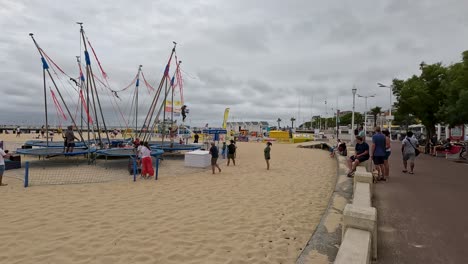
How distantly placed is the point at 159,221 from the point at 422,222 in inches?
209

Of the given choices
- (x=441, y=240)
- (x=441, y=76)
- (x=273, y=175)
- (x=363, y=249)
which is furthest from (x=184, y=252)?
(x=441, y=76)

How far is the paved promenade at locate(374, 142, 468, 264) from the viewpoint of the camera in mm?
3963

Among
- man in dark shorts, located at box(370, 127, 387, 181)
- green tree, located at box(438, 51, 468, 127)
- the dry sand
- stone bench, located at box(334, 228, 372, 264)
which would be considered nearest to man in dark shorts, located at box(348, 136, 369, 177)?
man in dark shorts, located at box(370, 127, 387, 181)

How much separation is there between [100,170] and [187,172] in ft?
14.2

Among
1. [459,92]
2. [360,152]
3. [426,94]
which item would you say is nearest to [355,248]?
[360,152]

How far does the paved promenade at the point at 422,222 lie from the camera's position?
3.96 meters

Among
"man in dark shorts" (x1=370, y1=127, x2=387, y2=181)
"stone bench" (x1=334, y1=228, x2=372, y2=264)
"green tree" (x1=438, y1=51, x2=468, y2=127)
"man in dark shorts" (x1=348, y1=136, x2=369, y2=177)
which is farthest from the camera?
"green tree" (x1=438, y1=51, x2=468, y2=127)

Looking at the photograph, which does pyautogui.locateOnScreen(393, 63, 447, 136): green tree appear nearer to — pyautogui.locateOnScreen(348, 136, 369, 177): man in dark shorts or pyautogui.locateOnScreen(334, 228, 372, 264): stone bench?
pyautogui.locateOnScreen(348, 136, 369, 177): man in dark shorts

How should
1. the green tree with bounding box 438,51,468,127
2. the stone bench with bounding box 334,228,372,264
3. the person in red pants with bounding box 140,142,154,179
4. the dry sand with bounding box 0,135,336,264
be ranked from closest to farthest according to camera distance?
the stone bench with bounding box 334,228,372,264
the dry sand with bounding box 0,135,336,264
the person in red pants with bounding box 140,142,154,179
the green tree with bounding box 438,51,468,127

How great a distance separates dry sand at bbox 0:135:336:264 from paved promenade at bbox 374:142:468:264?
1429mm

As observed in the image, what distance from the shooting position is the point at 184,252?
448 cm

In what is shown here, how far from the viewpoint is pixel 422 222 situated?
521cm

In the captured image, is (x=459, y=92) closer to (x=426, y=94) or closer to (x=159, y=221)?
(x=426, y=94)

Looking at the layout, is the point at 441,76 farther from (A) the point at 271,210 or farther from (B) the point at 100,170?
(B) the point at 100,170
